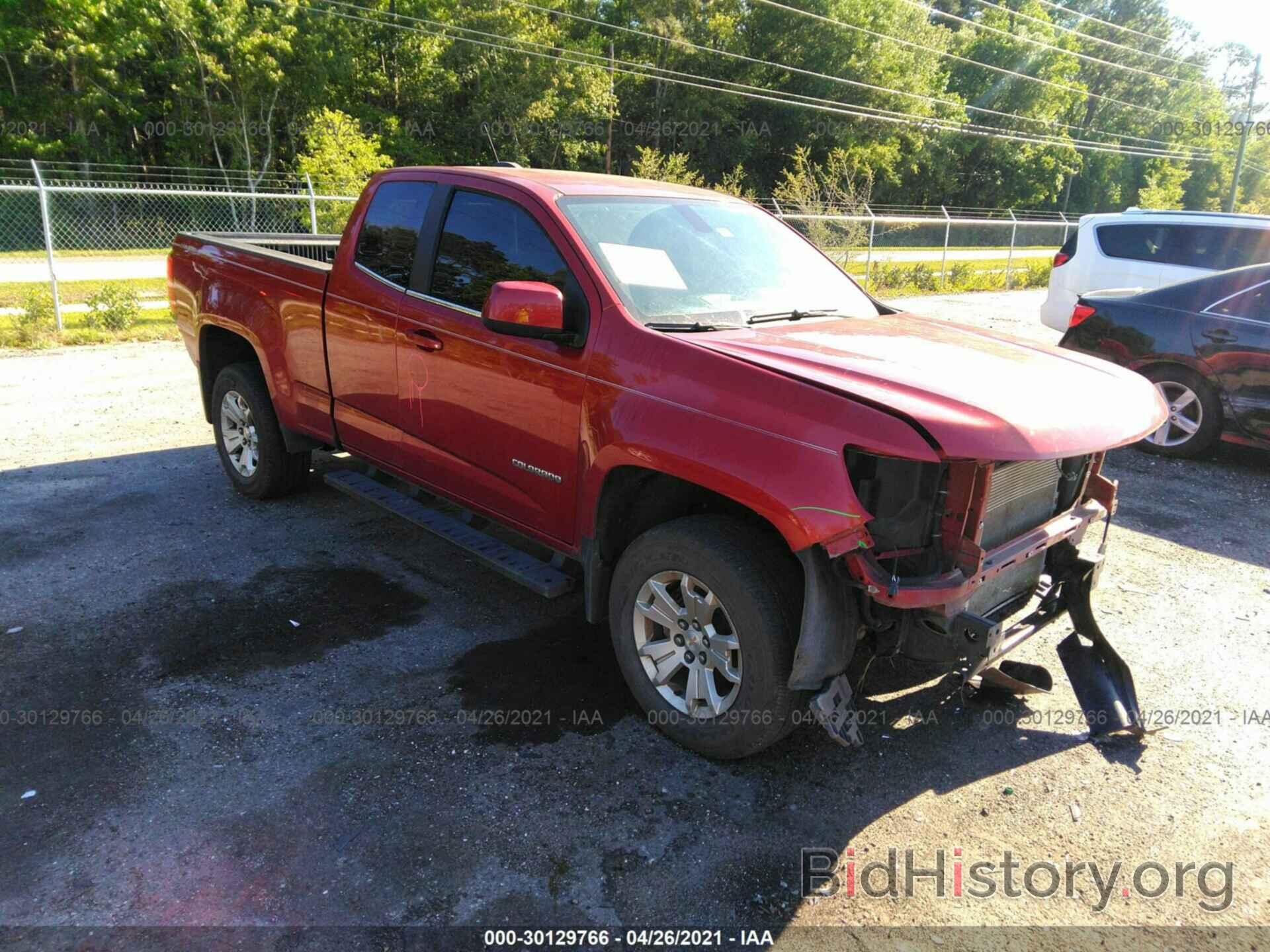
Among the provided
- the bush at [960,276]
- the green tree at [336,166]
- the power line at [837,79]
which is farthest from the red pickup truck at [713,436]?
the power line at [837,79]

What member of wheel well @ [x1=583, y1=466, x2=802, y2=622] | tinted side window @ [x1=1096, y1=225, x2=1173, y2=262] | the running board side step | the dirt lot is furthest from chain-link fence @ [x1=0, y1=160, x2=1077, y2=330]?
wheel well @ [x1=583, y1=466, x2=802, y2=622]

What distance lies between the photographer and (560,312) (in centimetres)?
326

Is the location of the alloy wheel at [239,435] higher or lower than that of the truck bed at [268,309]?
lower

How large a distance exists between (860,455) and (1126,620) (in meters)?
2.64

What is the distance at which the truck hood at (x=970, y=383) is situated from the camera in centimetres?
254

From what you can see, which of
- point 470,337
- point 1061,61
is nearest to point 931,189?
point 1061,61

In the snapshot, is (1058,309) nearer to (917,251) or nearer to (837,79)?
(917,251)

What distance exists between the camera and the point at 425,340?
404 centimetres

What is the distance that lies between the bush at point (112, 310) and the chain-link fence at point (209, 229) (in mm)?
409

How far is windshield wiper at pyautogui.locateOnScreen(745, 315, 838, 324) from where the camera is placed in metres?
3.62

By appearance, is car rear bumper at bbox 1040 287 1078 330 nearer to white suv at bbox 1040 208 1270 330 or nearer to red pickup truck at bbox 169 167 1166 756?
white suv at bbox 1040 208 1270 330

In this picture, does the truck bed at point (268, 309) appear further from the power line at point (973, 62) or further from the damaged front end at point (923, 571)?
the power line at point (973, 62)

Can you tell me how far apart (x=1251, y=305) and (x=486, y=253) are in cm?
Answer: 622

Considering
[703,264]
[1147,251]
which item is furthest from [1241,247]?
[703,264]
